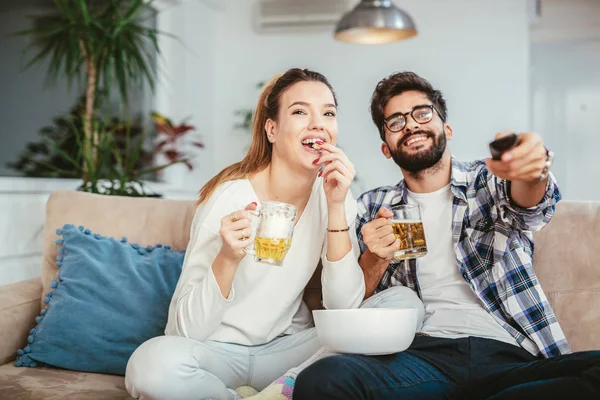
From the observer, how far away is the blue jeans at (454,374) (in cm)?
137

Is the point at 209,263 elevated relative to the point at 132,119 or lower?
lower

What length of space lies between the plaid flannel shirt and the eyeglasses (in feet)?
0.50

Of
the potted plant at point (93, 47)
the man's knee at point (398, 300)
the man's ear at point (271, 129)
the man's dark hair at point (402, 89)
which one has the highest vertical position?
the potted plant at point (93, 47)

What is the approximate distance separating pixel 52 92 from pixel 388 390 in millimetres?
2914

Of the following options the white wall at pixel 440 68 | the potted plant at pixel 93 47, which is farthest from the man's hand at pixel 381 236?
the white wall at pixel 440 68

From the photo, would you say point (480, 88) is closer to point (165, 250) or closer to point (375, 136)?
point (375, 136)

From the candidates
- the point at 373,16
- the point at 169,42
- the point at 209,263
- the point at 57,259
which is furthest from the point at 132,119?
the point at 209,263

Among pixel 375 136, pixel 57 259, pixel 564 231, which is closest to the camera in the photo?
pixel 564 231

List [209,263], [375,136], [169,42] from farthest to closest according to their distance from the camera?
[375,136]
[169,42]
[209,263]

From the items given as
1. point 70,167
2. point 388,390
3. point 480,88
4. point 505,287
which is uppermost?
point 480,88

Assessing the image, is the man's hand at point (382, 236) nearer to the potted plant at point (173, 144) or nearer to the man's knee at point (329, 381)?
the man's knee at point (329, 381)

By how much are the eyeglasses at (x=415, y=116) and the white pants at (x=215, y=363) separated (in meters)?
0.50

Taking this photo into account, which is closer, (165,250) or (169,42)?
(165,250)

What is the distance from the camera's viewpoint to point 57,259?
83.8 inches
